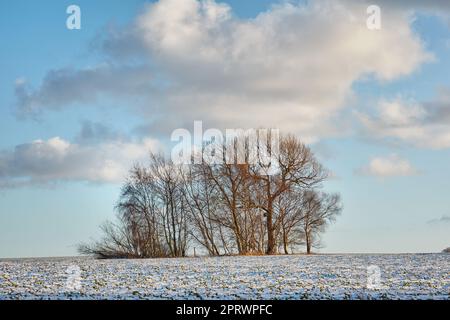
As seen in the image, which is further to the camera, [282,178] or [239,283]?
[282,178]

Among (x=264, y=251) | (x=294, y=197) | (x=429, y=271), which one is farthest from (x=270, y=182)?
(x=429, y=271)

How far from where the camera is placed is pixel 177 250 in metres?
38.7

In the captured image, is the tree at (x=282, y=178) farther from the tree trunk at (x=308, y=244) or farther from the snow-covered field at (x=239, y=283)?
the snow-covered field at (x=239, y=283)

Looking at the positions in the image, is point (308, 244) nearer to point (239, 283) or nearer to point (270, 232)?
point (270, 232)

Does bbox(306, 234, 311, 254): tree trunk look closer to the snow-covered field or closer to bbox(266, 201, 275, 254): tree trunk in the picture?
bbox(266, 201, 275, 254): tree trunk

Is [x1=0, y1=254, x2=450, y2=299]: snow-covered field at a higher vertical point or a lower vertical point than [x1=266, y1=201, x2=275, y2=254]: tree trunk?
lower

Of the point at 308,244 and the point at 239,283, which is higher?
the point at 308,244

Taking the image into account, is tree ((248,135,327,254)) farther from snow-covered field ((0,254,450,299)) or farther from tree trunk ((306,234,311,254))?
snow-covered field ((0,254,450,299))

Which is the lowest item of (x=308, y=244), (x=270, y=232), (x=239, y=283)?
(x=239, y=283)

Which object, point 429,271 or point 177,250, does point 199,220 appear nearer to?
point 177,250

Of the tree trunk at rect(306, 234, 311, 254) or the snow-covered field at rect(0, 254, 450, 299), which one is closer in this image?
the snow-covered field at rect(0, 254, 450, 299)

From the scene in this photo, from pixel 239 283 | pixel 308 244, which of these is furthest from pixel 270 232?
pixel 239 283
